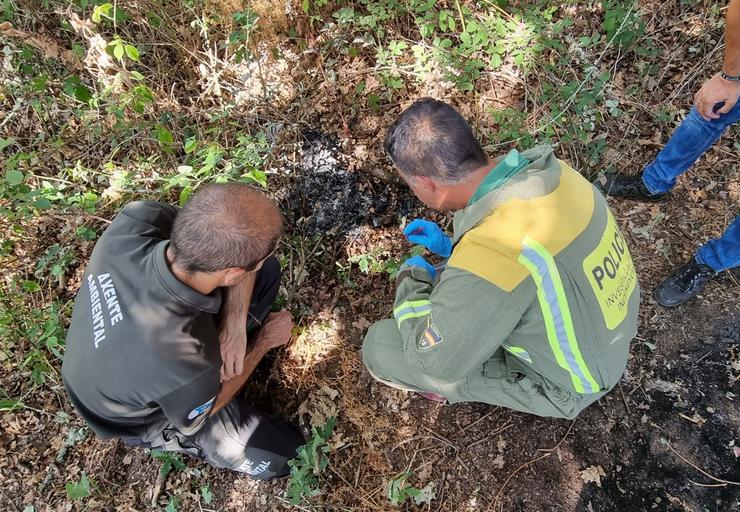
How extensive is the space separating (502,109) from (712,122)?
55.7 inches

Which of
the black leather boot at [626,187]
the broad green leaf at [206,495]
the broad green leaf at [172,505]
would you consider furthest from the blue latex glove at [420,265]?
the broad green leaf at [172,505]

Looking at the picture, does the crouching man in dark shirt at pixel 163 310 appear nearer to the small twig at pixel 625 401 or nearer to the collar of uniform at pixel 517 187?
the collar of uniform at pixel 517 187

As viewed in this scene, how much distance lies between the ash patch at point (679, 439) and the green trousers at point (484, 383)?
72cm

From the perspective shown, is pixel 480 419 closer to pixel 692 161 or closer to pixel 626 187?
pixel 626 187

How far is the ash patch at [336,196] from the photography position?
355cm

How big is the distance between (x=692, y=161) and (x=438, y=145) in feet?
7.22

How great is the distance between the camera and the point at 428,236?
296 centimetres

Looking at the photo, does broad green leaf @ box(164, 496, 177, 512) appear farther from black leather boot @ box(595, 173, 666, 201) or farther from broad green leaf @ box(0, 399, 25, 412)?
black leather boot @ box(595, 173, 666, 201)

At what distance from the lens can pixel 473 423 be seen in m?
3.00

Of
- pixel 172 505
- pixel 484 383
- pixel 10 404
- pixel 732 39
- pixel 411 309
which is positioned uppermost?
pixel 732 39

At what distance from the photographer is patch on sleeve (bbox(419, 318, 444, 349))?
190cm

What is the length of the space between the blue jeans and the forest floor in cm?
34

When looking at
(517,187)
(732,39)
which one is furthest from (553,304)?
(732,39)

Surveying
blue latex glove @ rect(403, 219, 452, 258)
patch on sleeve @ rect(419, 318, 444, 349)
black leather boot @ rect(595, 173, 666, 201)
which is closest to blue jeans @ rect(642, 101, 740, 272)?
black leather boot @ rect(595, 173, 666, 201)
